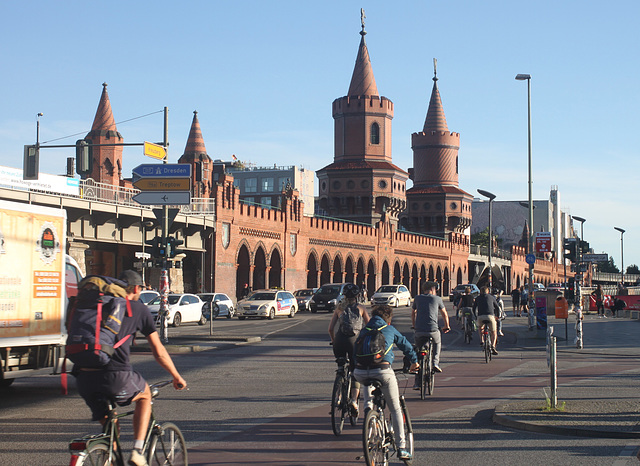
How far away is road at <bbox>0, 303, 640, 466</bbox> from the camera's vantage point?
27.0 feet

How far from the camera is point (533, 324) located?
99.6ft

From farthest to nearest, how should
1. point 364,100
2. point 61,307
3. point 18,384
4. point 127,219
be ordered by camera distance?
point 364,100 → point 127,219 → point 18,384 → point 61,307

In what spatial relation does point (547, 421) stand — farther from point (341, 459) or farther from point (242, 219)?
point (242, 219)

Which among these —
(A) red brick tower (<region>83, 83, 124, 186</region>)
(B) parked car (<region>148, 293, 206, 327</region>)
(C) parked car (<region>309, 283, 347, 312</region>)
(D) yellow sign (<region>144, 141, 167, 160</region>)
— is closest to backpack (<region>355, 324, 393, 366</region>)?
(D) yellow sign (<region>144, 141, 167, 160</region>)

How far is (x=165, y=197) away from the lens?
22547 millimetres

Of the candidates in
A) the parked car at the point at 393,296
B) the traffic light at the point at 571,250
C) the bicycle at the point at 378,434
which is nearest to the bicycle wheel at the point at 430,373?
the bicycle at the point at 378,434

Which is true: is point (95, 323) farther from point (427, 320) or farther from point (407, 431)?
point (427, 320)

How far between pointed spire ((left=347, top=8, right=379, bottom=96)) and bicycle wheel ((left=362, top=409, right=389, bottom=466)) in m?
81.0

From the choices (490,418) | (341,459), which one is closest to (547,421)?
(490,418)

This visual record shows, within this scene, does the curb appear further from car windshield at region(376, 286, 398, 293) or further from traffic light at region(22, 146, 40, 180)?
car windshield at region(376, 286, 398, 293)

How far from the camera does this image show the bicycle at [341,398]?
9188 mm

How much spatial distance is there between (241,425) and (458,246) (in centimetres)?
9076

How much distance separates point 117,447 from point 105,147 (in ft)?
A: 206

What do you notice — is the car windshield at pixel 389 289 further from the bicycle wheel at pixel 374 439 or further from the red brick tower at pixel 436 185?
the bicycle wheel at pixel 374 439
